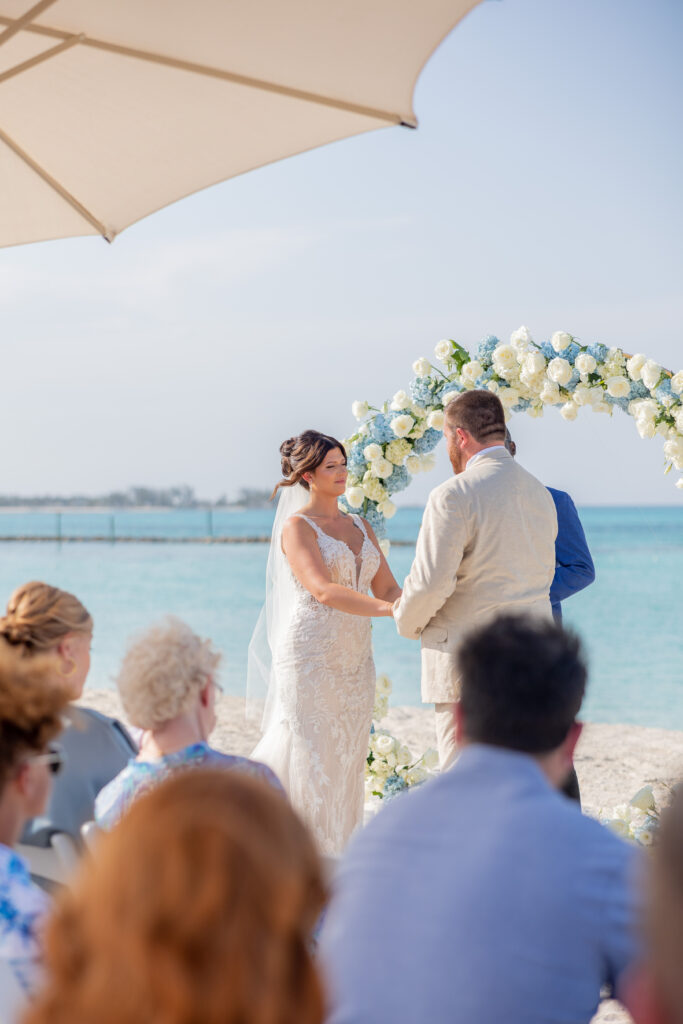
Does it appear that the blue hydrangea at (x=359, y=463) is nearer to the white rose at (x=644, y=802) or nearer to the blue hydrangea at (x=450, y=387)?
the blue hydrangea at (x=450, y=387)

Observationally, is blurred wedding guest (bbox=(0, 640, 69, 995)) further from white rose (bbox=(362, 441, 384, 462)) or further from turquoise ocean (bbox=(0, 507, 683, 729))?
white rose (bbox=(362, 441, 384, 462))

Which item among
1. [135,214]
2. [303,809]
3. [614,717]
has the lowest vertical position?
[614,717]

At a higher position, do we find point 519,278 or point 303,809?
point 519,278

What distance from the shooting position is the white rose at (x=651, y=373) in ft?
16.3

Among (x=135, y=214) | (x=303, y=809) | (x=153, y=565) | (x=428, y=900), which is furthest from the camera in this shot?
(x=153, y=565)

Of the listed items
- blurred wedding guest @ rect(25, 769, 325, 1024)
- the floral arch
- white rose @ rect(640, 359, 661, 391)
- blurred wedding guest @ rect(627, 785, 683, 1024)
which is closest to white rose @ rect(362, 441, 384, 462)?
the floral arch

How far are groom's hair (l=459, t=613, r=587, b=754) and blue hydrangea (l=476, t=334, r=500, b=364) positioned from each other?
12.0ft

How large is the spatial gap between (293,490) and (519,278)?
30535 mm

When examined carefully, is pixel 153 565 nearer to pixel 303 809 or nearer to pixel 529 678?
pixel 303 809

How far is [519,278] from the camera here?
111 feet

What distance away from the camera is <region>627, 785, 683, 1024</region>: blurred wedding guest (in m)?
0.97

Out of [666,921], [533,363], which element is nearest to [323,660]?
[533,363]

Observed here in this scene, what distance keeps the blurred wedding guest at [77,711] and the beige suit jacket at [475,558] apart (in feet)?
5.10

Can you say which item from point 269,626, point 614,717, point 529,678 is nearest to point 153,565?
point 614,717
